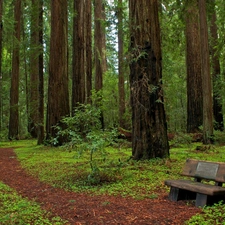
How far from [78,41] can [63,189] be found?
10.2 meters

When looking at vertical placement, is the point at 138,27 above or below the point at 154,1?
below

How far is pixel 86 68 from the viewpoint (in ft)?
49.6

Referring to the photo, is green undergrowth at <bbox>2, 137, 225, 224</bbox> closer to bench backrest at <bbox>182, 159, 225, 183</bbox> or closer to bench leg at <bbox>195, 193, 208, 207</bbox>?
bench leg at <bbox>195, 193, 208, 207</bbox>

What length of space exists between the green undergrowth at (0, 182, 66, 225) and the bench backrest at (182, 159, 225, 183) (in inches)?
85.4

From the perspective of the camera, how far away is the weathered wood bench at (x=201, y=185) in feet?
14.0

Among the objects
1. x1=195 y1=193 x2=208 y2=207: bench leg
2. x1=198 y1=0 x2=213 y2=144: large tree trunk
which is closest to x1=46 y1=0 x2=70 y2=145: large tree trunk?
x1=198 y1=0 x2=213 y2=144: large tree trunk

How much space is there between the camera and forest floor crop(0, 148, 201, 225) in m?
3.93

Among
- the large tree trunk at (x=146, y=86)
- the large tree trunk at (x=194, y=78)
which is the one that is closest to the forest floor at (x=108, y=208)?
the large tree trunk at (x=146, y=86)

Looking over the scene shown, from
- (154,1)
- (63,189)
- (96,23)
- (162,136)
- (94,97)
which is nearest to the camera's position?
(63,189)

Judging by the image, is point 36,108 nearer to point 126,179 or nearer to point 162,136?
point 162,136

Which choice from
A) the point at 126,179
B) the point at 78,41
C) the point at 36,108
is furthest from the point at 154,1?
the point at 36,108

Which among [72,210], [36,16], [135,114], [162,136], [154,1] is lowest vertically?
[72,210]

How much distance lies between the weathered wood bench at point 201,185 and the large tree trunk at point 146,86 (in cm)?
250

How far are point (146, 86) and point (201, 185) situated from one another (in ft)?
11.9
